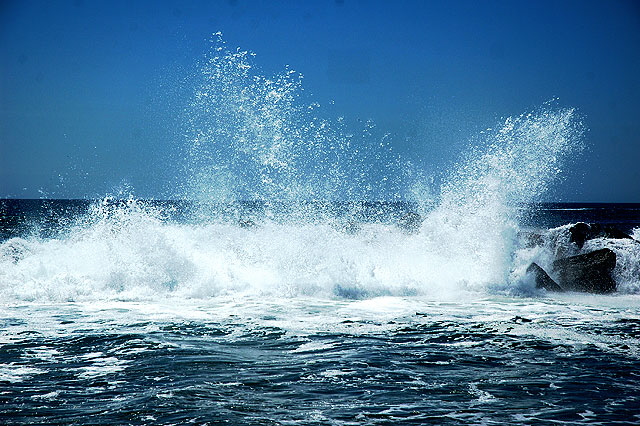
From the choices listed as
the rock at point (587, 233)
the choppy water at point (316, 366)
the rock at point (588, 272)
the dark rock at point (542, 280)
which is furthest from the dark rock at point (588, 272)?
the choppy water at point (316, 366)

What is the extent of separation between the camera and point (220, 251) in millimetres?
17297

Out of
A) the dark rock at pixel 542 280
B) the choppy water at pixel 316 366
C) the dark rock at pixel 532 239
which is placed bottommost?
the choppy water at pixel 316 366

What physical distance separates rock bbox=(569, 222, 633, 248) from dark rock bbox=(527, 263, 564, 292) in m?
4.34

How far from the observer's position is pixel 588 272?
15766 millimetres

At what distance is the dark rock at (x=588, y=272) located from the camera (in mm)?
15562

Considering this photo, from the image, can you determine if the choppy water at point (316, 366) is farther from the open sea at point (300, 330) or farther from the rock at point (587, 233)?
the rock at point (587, 233)

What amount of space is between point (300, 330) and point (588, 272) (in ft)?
30.6

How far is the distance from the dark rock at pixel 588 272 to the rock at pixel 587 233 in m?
2.86

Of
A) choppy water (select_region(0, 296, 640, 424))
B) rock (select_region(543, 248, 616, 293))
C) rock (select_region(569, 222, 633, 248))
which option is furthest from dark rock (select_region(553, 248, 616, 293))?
choppy water (select_region(0, 296, 640, 424))

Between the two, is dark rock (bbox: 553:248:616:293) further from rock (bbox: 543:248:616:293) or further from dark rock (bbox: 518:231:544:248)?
dark rock (bbox: 518:231:544:248)

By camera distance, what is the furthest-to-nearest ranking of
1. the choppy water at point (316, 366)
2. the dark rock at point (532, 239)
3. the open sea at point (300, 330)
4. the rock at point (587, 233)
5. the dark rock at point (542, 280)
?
1. the dark rock at point (532, 239)
2. the rock at point (587, 233)
3. the dark rock at point (542, 280)
4. the open sea at point (300, 330)
5. the choppy water at point (316, 366)

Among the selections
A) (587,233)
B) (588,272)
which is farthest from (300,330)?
(587,233)

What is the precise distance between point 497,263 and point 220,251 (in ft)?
25.7

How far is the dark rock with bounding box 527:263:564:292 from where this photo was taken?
51.0ft
